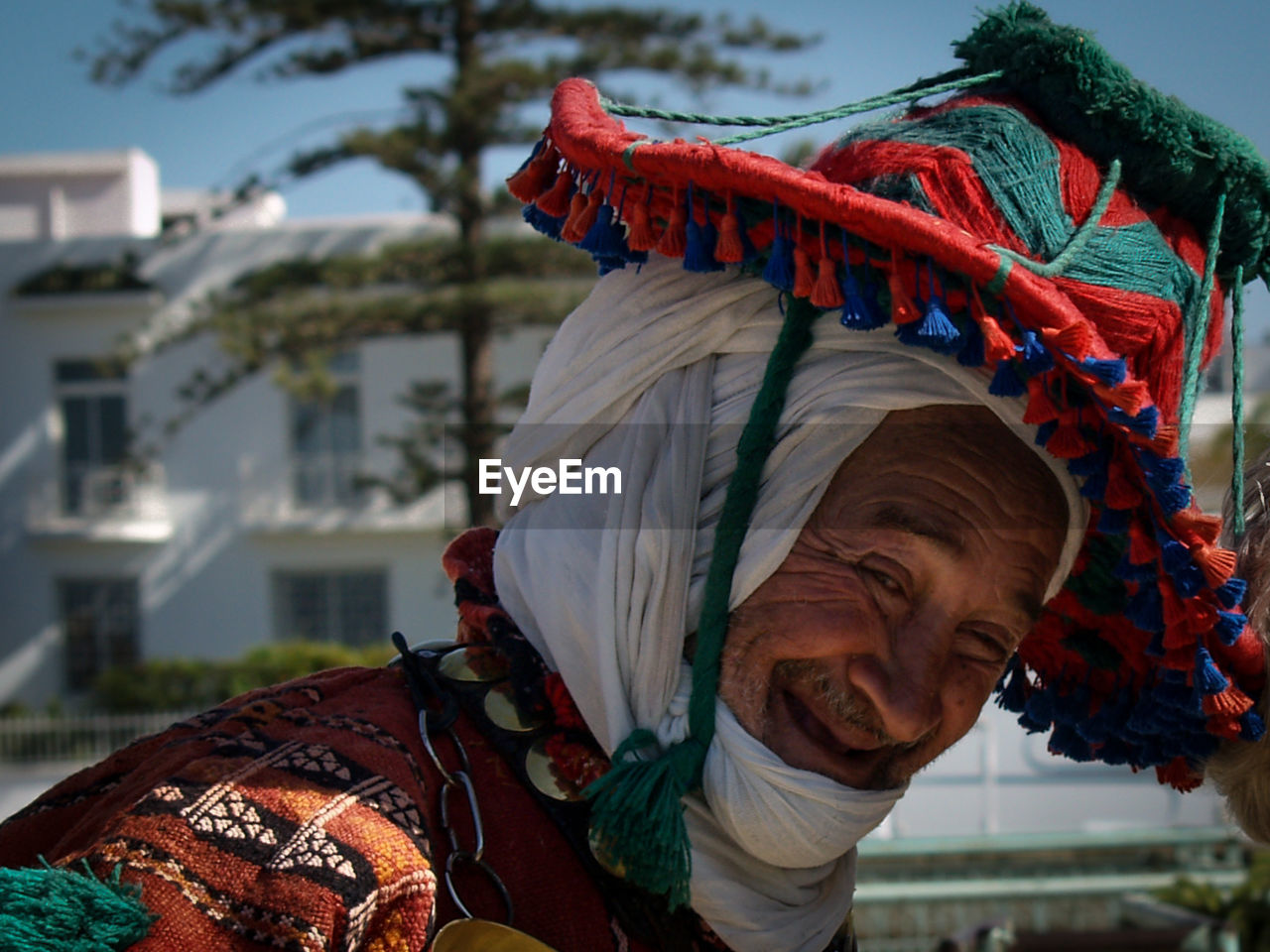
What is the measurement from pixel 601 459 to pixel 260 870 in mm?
700

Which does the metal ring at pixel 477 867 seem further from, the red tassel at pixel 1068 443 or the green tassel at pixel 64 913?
the red tassel at pixel 1068 443

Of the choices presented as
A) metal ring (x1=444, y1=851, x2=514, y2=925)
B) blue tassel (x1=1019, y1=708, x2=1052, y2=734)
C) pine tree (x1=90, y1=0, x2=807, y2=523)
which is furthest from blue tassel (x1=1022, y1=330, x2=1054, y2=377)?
pine tree (x1=90, y1=0, x2=807, y2=523)

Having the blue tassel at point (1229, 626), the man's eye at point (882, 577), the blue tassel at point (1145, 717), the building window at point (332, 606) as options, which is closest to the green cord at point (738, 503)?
the man's eye at point (882, 577)

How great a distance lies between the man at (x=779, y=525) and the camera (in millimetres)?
1537

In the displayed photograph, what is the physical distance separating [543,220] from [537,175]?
0.22 feet

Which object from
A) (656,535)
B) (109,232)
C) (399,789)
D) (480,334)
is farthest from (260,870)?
(109,232)

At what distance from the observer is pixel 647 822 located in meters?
1.62

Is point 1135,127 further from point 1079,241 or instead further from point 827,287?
point 827,287

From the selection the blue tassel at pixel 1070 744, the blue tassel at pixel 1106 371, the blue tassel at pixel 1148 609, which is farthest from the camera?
the blue tassel at pixel 1070 744

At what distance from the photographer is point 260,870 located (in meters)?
1.41

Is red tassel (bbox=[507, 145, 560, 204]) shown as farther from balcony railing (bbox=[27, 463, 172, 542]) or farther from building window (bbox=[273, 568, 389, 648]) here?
balcony railing (bbox=[27, 463, 172, 542])

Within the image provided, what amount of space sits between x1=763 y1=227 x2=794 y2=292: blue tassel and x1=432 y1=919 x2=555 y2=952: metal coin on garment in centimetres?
80

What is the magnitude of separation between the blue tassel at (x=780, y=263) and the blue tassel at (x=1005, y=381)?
255 millimetres

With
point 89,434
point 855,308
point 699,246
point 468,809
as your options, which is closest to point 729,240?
point 699,246
